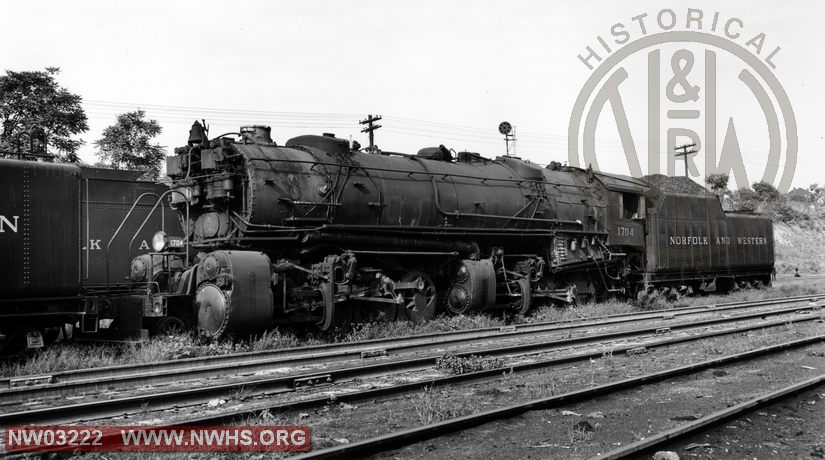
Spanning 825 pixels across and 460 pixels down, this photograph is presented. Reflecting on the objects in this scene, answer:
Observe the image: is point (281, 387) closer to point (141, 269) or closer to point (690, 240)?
point (141, 269)

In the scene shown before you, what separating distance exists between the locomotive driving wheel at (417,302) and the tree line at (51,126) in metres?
21.6

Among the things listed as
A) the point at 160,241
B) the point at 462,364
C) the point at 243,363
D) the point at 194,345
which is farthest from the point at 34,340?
the point at 462,364

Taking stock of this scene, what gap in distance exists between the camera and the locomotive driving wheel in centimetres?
1303

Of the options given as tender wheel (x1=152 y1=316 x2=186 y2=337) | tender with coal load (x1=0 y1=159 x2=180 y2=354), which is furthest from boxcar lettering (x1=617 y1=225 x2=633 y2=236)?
tender with coal load (x1=0 y1=159 x2=180 y2=354)

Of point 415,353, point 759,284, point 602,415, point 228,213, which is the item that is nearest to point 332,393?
point 602,415

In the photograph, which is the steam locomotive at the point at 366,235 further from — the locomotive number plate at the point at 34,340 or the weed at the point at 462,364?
the weed at the point at 462,364

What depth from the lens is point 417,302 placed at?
1316cm

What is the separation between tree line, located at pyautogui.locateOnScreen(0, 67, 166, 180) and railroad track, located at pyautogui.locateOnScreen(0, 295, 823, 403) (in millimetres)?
23507

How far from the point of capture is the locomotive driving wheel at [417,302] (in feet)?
42.8

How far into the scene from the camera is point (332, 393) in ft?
22.5

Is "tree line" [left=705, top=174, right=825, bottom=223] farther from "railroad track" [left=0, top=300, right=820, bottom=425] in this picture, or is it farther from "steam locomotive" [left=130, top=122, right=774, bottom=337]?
"railroad track" [left=0, top=300, right=820, bottom=425]

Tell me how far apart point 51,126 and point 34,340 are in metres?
28.5

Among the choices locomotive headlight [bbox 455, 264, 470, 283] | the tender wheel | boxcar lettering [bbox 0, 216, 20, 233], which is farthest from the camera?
locomotive headlight [bbox 455, 264, 470, 283]

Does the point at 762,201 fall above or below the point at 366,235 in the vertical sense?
above
